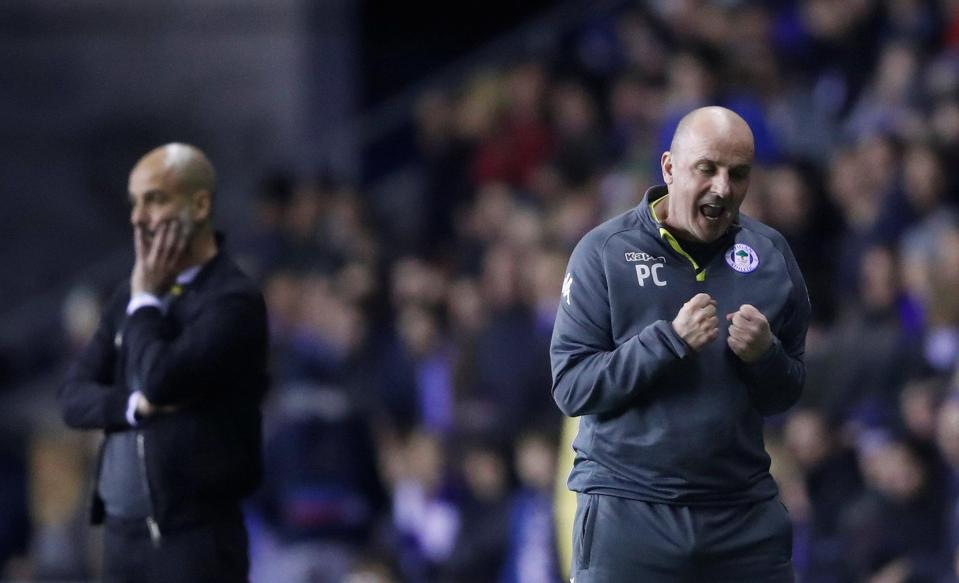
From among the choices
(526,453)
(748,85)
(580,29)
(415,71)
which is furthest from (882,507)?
(415,71)

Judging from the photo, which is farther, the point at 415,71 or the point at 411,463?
the point at 415,71

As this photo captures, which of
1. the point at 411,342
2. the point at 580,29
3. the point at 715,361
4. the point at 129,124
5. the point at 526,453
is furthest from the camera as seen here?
the point at 129,124

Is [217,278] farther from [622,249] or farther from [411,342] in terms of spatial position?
[411,342]

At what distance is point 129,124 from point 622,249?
39.5ft

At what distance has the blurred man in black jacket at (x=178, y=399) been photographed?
5250mm

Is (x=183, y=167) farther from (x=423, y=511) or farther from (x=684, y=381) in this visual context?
(x=423, y=511)

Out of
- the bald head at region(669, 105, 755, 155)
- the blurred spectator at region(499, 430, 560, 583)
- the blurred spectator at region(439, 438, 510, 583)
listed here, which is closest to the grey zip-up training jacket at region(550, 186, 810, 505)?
the bald head at region(669, 105, 755, 155)

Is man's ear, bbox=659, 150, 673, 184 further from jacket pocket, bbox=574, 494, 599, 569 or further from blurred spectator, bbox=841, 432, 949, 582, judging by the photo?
blurred spectator, bbox=841, 432, 949, 582

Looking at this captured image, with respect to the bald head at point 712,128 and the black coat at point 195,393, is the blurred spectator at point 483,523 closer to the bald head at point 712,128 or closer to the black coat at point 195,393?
the black coat at point 195,393

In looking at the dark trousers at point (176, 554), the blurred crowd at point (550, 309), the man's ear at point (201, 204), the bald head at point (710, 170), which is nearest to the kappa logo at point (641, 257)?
the bald head at point (710, 170)

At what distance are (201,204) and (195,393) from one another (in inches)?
24.1

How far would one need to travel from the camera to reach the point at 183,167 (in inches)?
212

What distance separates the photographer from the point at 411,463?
9.73 meters

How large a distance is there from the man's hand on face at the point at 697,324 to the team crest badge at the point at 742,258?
0.26m
